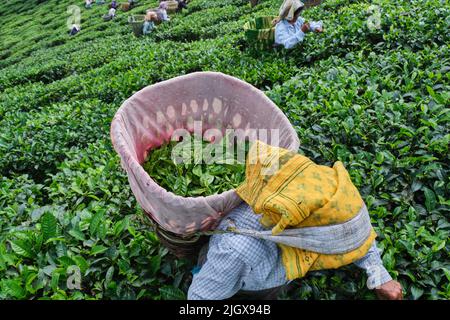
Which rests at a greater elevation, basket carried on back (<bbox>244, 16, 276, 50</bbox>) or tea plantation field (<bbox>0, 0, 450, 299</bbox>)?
tea plantation field (<bbox>0, 0, 450, 299</bbox>)

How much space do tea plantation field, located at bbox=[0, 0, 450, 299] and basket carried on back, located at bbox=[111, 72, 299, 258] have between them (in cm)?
43

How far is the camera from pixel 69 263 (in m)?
2.10

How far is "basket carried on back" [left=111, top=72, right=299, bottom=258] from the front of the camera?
171 cm

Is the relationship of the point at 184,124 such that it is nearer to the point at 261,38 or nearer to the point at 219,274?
the point at 219,274

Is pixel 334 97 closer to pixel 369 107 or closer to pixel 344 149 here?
pixel 369 107

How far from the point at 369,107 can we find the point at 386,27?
2043 millimetres

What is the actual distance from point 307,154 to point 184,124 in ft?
2.96

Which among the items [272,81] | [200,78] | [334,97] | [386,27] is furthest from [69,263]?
[386,27]

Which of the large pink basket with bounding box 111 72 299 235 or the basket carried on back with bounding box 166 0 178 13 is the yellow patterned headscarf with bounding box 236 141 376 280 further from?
the basket carried on back with bounding box 166 0 178 13

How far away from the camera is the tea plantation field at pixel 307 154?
2.06 metres

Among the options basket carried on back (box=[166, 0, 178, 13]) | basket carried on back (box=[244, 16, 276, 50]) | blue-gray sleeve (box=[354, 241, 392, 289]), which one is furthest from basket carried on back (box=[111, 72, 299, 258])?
basket carried on back (box=[166, 0, 178, 13])

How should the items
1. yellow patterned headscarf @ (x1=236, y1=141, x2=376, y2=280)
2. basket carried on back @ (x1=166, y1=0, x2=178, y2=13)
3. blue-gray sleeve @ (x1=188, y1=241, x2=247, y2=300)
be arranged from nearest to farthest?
yellow patterned headscarf @ (x1=236, y1=141, x2=376, y2=280)
blue-gray sleeve @ (x1=188, y1=241, x2=247, y2=300)
basket carried on back @ (x1=166, y1=0, x2=178, y2=13)

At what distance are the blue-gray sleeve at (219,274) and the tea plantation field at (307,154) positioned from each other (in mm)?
356

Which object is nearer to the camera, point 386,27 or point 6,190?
point 6,190
